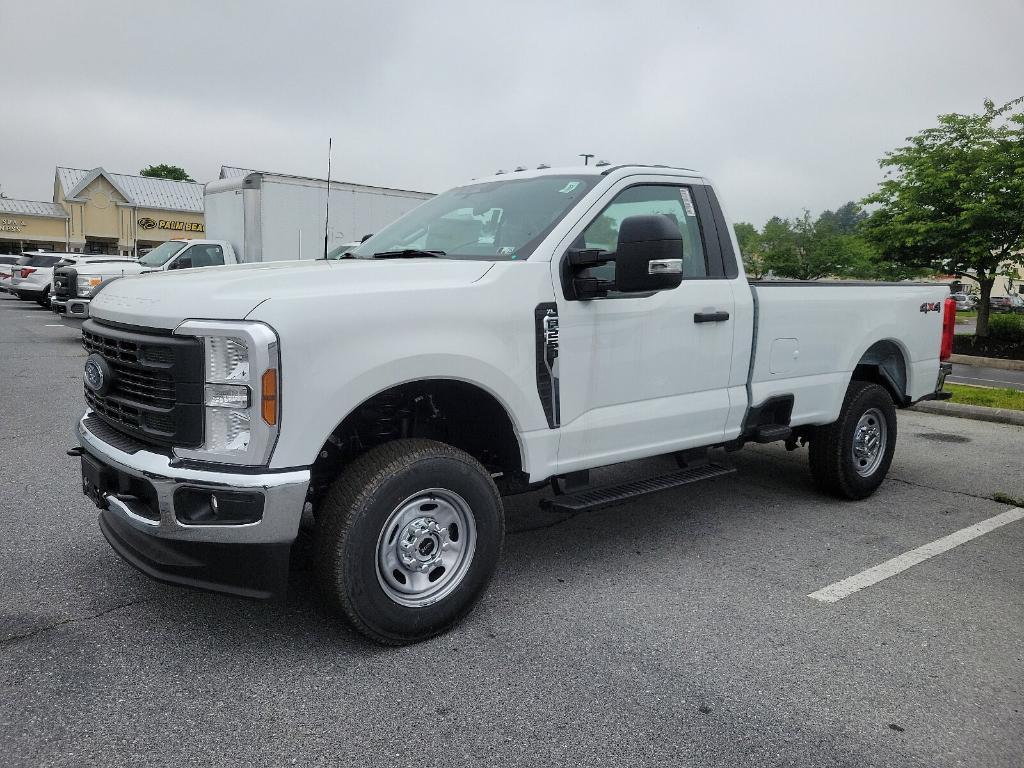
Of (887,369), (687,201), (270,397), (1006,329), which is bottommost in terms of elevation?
(1006,329)

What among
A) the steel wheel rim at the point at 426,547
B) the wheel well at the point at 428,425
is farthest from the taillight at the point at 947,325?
the steel wheel rim at the point at 426,547

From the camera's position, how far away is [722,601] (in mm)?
3988

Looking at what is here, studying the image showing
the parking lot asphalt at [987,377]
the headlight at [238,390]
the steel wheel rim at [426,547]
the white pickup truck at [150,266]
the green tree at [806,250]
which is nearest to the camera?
the headlight at [238,390]

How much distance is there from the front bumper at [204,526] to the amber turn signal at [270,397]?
0.22 meters

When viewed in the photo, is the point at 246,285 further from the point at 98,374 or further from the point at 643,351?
the point at 643,351

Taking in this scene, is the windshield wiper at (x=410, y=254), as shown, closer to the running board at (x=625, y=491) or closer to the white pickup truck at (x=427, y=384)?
the white pickup truck at (x=427, y=384)

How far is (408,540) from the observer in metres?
3.42

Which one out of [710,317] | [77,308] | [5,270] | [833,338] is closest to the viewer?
[710,317]

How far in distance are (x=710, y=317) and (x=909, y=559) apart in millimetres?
1782

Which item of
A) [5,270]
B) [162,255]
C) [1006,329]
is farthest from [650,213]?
[5,270]

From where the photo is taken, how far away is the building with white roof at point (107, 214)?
54.2 meters

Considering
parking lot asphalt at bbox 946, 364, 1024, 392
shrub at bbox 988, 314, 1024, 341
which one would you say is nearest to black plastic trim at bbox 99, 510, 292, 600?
parking lot asphalt at bbox 946, 364, 1024, 392

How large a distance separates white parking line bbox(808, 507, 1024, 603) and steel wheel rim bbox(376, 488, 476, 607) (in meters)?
1.80

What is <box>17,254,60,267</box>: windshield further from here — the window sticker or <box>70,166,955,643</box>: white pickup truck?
the window sticker
